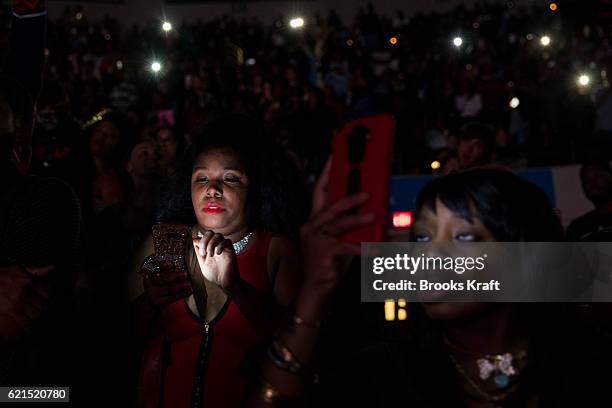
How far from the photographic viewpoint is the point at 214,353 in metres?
2.06

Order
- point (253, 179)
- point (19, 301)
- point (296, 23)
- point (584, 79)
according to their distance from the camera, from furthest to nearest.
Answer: point (296, 23), point (584, 79), point (253, 179), point (19, 301)

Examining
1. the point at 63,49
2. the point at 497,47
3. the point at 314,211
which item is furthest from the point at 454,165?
the point at 63,49

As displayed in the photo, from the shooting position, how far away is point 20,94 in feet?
6.60

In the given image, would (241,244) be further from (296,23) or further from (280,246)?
(296,23)

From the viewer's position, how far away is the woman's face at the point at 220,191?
2240 mm

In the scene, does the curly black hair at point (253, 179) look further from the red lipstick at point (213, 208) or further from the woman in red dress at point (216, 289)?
the red lipstick at point (213, 208)

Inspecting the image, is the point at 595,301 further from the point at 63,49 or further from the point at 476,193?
the point at 63,49

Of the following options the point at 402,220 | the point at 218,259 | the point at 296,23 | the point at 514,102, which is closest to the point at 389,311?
the point at 402,220

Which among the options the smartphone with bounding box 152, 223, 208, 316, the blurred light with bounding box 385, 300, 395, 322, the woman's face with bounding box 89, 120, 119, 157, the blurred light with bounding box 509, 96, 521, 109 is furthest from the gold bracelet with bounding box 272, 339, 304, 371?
the blurred light with bounding box 509, 96, 521, 109

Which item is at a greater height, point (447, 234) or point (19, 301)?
point (447, 234)

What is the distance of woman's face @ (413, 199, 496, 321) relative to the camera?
5.31ft

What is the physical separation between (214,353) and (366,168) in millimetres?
1042

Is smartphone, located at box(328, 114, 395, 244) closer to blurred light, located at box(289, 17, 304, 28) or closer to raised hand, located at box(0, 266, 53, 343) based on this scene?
raised hand, located at box(0, 266, 53, 343)

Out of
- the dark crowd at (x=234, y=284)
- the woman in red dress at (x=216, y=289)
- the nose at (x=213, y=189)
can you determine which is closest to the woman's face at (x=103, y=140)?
the dark crowd at (x=234, y=284)
